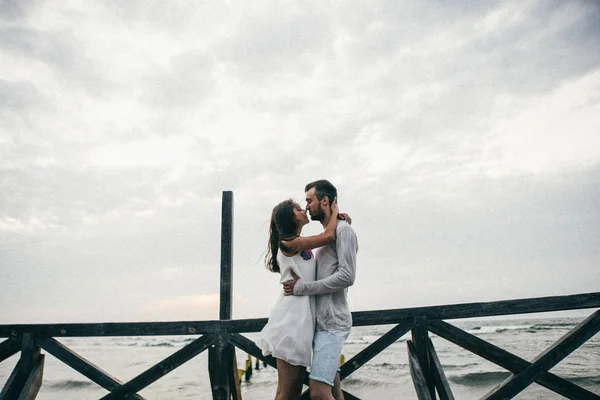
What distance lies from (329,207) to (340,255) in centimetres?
45

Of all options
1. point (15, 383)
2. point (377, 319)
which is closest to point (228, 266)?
point (377, 319)

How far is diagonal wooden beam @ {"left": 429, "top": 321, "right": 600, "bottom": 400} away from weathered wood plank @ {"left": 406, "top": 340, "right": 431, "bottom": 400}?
0.96 ft

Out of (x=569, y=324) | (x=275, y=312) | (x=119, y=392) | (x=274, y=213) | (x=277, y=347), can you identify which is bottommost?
(x=569, y=324)

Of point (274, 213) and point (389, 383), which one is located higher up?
point (274, 213)

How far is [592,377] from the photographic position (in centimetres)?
1109

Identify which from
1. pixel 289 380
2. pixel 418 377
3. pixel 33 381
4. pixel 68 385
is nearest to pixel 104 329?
pixel 33 381

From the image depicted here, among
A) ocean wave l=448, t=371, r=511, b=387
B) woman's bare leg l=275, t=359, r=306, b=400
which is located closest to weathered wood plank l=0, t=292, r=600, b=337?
woman's bare leg l=275, t=359, r=306, b=400

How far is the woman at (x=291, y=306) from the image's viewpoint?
2977 millimetres

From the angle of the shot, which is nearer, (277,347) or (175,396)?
(277,347)

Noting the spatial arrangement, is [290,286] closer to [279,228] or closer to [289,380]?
[279,228]

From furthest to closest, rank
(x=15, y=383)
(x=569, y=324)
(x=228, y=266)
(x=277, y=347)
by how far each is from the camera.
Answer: (x=569, y=324) → (x=228, y=266) → (x=15, y=383) → (x=277, y=347)

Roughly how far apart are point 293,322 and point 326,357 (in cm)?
33

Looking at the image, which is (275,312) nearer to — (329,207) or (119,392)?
(329,207)

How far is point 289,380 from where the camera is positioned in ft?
9.91
